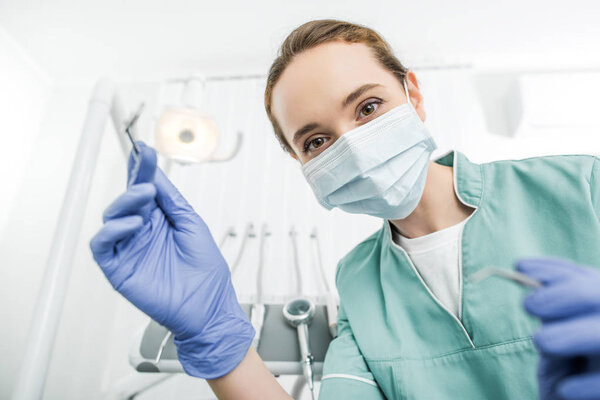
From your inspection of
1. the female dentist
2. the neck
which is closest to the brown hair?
the female dentist

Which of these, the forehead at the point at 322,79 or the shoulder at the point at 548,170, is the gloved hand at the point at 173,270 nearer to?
the forehead at the point at 322,79

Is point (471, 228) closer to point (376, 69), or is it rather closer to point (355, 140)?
point (355, 140)

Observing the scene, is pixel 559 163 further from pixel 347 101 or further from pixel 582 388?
pixel 582 388

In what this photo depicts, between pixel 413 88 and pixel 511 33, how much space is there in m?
1.34

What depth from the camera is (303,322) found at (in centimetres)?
85

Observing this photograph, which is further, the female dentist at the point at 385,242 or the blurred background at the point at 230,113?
the blurred background at the point at 230,113

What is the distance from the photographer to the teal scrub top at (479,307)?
2.07 ft

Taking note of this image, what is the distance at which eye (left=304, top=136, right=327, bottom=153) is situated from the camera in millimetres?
798

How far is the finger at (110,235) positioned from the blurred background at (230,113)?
0.83 metres

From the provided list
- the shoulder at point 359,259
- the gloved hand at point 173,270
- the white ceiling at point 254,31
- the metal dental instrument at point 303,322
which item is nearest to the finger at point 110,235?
the gloved hand at point 173,270

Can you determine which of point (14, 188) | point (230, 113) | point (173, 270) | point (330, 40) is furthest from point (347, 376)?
point (14, 188)

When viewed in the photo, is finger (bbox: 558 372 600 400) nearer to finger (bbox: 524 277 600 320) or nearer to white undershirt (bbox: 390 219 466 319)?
finger (bbox: 524 277 600 320)

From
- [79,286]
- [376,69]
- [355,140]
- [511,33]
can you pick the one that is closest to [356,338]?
[355,140]

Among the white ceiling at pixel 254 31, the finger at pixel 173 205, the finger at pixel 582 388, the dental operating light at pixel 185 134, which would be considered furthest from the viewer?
the white ceiling at pixel 254 31
